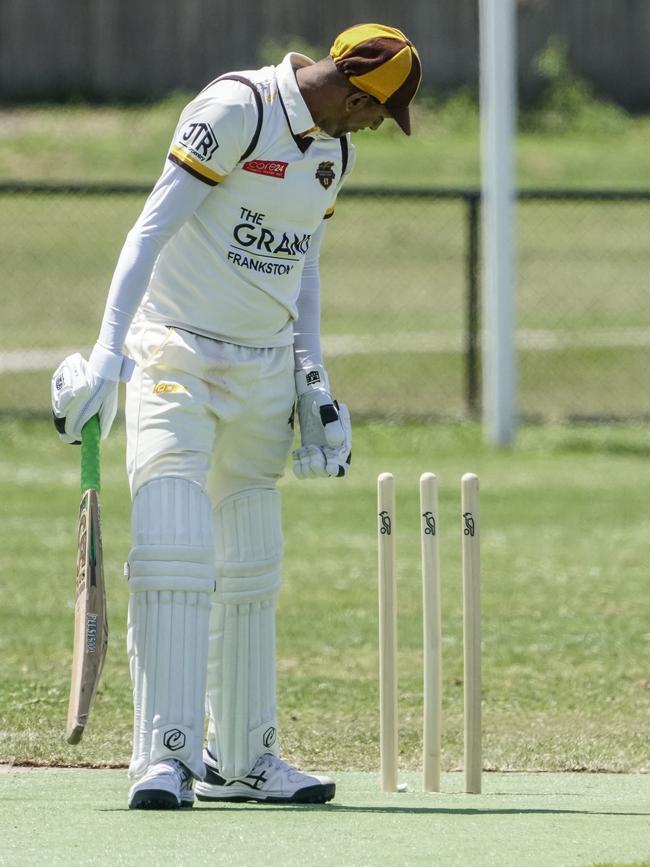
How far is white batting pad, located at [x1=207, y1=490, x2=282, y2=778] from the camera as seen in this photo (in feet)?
16.6

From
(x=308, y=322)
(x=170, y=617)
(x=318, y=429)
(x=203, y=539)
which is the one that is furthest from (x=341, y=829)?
(x=308, y=322)

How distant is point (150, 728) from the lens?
477 cm

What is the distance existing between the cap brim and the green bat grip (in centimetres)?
116

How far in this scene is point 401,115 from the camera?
4.94m

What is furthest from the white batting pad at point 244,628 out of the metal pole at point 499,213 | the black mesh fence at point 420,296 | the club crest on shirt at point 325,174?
the black mesh fence at point 420,296

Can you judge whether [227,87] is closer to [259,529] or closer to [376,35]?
[376,35]

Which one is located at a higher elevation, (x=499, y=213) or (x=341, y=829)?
(x=499, y=213)

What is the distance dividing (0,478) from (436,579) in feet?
24.3

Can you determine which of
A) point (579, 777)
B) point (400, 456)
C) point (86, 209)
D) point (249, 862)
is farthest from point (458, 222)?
point (249, 862)

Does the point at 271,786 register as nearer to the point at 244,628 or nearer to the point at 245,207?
the point at 244,628

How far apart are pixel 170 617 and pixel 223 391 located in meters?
0.65

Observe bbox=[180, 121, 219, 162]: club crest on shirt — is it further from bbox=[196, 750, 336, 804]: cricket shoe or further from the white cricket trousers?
bbox=[196, 750, 336, 804]: cricket shoe

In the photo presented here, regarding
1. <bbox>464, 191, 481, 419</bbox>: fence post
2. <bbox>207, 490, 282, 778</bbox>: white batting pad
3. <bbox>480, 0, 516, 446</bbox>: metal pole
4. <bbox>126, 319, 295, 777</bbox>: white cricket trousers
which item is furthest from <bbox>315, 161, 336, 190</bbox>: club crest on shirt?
<bbox>464, 191, 481, 419</bbox>: fence post

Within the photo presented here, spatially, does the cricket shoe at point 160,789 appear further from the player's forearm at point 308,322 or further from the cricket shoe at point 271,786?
the player's forearm at point 308,322
